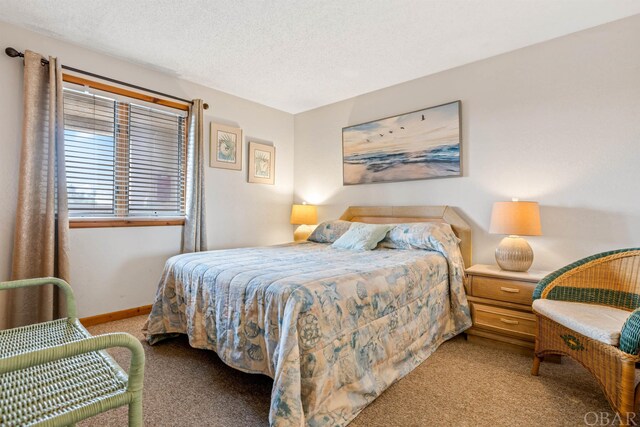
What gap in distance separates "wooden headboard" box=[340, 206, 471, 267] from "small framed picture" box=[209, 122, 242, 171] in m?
1.47

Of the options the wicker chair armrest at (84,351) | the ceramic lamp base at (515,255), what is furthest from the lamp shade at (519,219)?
the wicker chair armrest at (84,351)

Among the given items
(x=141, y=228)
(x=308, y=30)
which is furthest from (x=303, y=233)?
(x=308, y=30)

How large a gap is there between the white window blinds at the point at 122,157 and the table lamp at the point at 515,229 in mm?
3089

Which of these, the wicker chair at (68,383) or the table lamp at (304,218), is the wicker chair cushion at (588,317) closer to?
the wicker chair at (68,383)

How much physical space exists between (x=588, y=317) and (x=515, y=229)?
81cm

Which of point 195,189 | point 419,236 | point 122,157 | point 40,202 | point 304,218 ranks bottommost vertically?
point 419,236

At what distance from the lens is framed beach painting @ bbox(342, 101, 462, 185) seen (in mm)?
3098

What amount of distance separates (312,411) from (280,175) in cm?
337

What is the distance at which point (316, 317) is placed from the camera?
1.47 m

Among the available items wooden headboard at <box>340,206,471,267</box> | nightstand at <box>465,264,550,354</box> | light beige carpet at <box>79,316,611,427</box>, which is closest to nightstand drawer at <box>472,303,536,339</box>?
nightstand at <box>465,264,550,354</box>

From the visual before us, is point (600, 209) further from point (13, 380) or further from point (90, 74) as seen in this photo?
point (90, 74)

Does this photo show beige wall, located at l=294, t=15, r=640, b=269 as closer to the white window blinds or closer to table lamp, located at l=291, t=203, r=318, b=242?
table lamp, located at l=291, t=203, r=318, b=242

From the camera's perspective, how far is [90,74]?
9.14 ft

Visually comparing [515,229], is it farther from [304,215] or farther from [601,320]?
[304,215]
